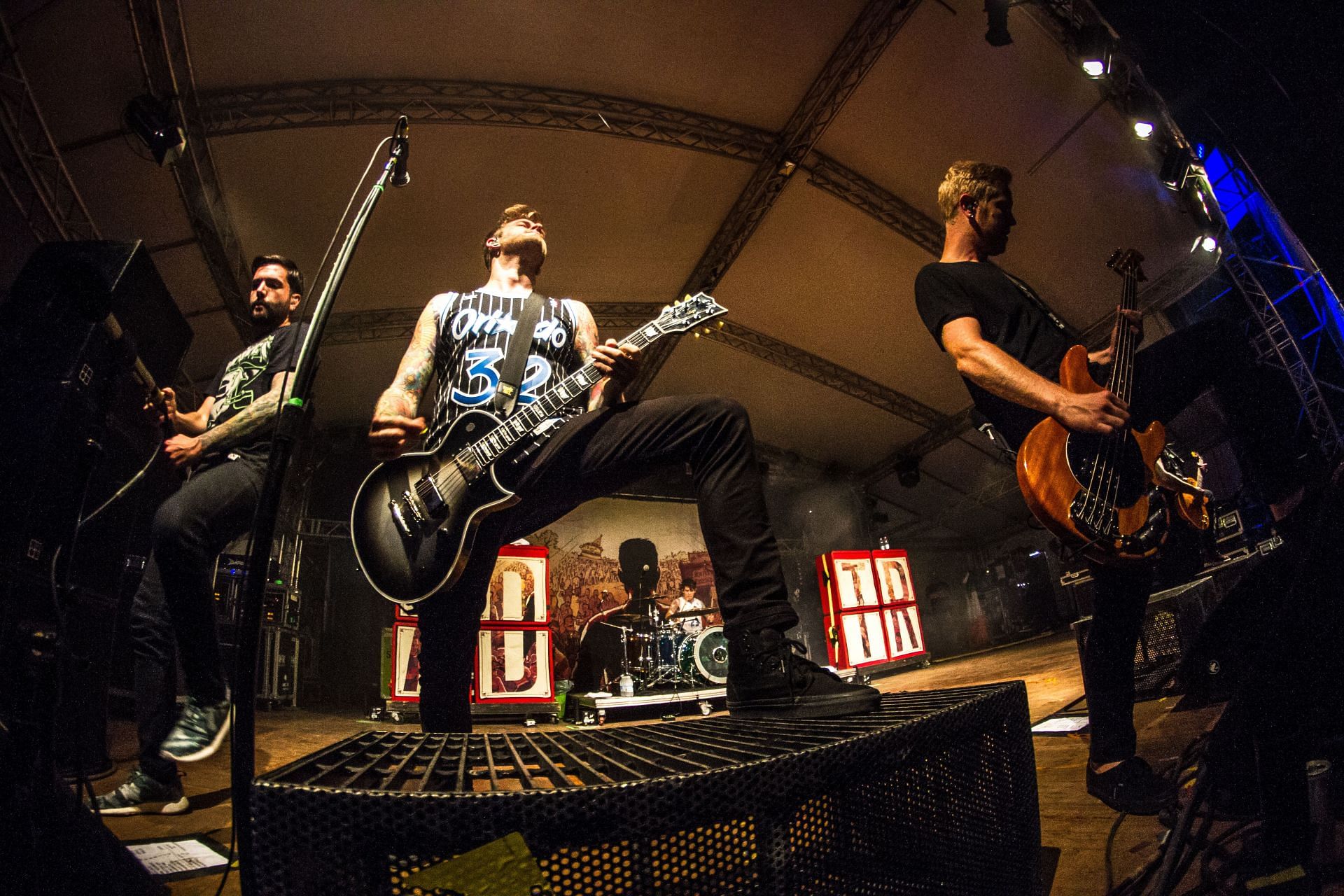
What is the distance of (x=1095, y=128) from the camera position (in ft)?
22.4

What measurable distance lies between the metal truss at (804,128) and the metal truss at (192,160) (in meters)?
5.39

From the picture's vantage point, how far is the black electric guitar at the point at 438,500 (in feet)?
6.55

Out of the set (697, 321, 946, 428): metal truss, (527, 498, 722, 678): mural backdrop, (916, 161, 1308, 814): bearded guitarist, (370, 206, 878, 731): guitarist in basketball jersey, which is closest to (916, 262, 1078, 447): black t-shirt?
(916, 161, 1308, 814): bearded guitarist

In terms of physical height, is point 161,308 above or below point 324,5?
below

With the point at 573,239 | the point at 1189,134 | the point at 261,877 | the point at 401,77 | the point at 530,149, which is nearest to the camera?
the point at 261,877

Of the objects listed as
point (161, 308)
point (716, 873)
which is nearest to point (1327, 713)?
point (716, 873)

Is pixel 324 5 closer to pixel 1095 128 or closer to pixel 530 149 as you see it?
pixel 530 149

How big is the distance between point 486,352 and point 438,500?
24.4 inches

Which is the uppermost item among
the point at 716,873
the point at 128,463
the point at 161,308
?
the point at 128,463

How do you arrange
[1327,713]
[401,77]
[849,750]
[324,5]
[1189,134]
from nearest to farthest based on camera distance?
[849,750], [1327,713], [1189,134], [324,5], [401,77]

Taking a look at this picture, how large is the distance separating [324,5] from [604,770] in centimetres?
745

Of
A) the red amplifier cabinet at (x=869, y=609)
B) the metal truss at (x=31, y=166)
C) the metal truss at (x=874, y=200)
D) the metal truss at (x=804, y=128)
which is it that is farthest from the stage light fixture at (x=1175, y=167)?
the metal truss at (x=31, y=166)

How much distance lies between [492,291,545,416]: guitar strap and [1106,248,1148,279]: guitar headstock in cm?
239

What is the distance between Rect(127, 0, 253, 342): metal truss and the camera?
547cm
